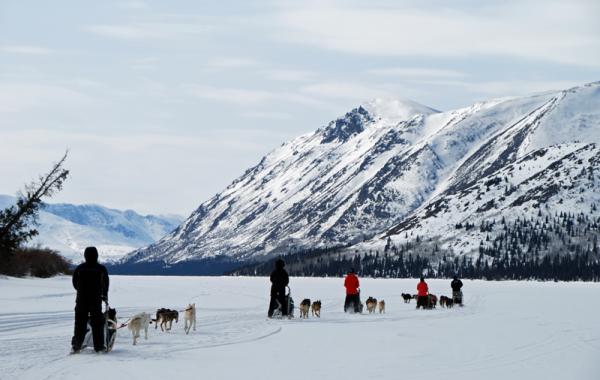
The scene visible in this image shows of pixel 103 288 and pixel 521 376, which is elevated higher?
pixel 103 288

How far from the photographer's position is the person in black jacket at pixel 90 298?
22312mm

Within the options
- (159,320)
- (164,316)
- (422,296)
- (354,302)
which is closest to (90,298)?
(164,316)

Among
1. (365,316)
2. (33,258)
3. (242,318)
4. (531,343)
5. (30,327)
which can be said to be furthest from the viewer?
(33,258)

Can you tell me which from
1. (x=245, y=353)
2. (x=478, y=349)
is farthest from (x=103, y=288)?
(x=478, y=349)

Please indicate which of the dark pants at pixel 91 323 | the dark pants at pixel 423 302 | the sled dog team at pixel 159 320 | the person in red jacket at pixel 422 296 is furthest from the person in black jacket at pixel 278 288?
the dark pants at pixel 423 302

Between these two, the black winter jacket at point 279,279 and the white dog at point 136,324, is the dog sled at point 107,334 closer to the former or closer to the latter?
the white dog at point 136,324

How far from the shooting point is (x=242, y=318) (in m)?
37.0

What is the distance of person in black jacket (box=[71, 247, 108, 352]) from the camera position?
2231cm

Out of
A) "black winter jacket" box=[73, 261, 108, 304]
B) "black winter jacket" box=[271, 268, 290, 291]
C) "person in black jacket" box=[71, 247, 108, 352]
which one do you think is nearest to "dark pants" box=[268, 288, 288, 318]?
"black winter jacket" box=[271, 268, 290, 291]

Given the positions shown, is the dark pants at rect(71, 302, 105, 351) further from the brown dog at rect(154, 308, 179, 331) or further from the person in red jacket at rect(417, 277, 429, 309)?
the person in red jacket at rect(417, 277, 429, 309)

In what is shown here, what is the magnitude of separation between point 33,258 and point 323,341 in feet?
198

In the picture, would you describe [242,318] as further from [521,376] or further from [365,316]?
[521,376]

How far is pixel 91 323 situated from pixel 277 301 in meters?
14.8

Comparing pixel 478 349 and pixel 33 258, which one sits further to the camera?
pixel 33 258
